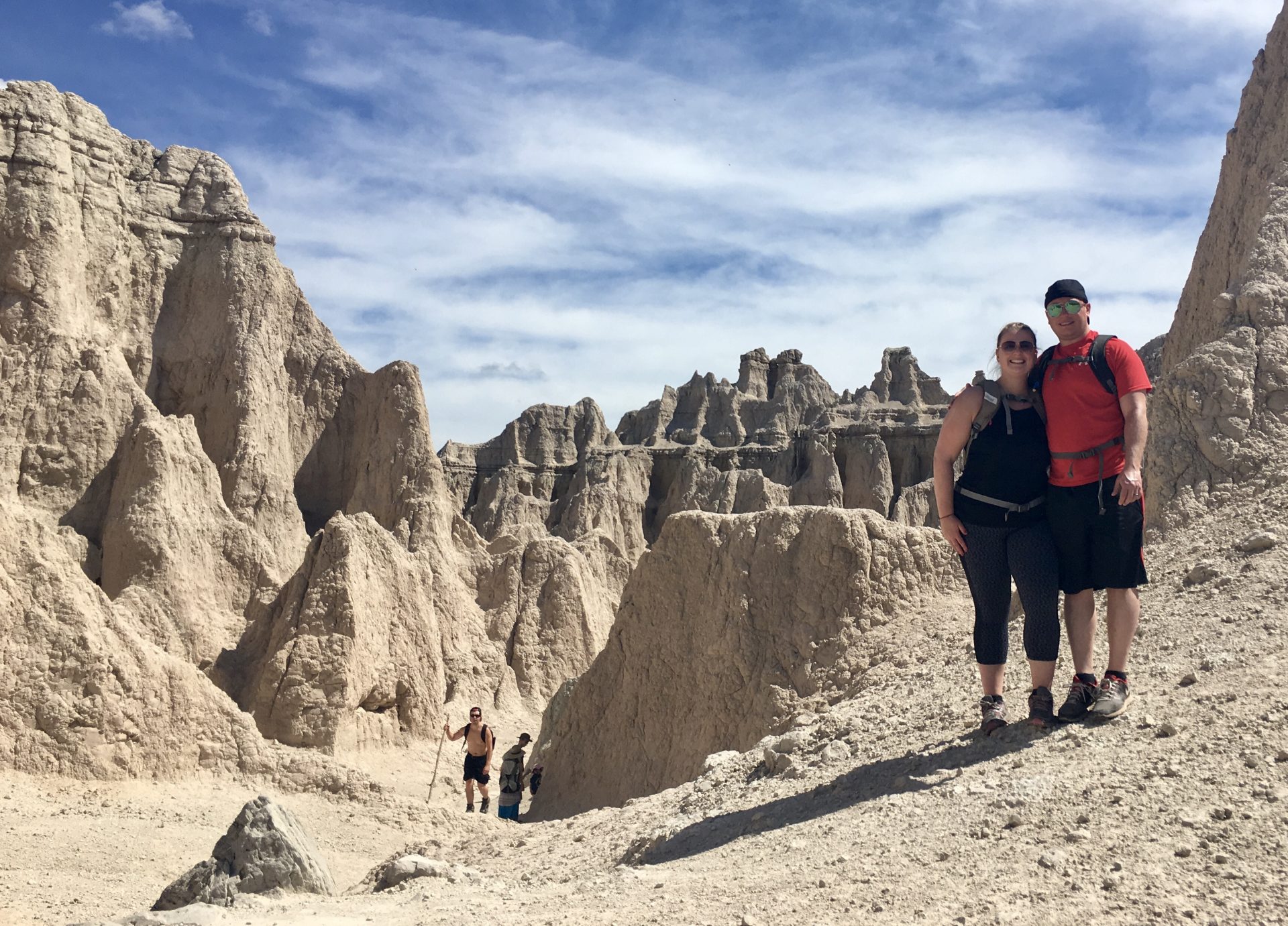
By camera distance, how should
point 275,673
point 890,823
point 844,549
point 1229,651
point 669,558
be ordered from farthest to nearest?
point 275,673, point 669,558, point 844,549, point 1229,651, point 890,823

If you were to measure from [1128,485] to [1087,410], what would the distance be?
448mm

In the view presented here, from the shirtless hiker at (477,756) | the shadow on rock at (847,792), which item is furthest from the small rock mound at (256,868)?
the shirtless hiker at (477,756)

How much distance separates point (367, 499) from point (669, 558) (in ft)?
39.3

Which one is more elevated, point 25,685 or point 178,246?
point 178,246

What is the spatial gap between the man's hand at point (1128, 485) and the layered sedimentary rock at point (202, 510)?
432 inches

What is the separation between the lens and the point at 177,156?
77.3 feet

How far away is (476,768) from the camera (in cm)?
1478

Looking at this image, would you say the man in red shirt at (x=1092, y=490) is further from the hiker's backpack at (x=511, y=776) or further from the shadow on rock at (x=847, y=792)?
the hiker's backpack at (x=511, y=776)

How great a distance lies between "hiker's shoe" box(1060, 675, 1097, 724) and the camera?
5.55m

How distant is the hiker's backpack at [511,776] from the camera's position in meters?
13.1

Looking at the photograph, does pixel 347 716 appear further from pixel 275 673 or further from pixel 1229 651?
pixel 1229 651

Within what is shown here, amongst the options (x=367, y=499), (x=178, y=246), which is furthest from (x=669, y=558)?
(x=178, y=246)

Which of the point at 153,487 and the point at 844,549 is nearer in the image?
the point at 844,549

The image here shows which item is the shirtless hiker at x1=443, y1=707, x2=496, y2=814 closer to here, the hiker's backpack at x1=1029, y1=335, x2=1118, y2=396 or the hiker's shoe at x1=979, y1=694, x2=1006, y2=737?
the hiker's shoe at x1=979, y1=694, x2=1006, y2=737
